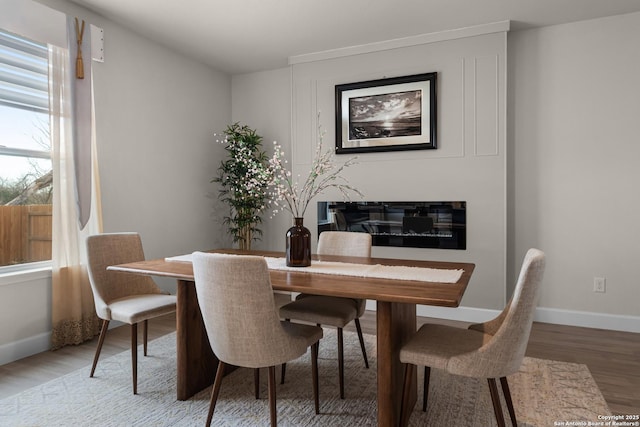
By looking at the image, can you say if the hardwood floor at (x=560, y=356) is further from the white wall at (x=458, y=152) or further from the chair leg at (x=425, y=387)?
the chair leg at (x=425, y=387)

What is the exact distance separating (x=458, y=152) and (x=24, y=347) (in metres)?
3.80

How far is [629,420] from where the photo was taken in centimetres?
206

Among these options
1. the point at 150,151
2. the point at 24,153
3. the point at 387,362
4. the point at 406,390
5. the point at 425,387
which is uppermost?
the point at 150,151

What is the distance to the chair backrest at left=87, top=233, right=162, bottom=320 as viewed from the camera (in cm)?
258

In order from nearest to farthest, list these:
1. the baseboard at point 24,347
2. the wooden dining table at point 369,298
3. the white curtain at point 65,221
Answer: the wooden dining table at point 369,298 < the baseboard at point 24,347 < the white curtain at point 65,221

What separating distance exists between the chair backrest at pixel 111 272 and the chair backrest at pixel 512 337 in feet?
6.70

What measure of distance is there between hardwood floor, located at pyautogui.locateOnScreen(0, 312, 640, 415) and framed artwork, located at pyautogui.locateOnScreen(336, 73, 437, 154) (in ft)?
5.74

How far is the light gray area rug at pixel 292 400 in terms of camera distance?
209cm

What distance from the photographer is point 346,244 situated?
297cm

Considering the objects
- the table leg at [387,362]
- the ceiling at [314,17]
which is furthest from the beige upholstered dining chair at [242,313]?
the ceiling at [314,17]

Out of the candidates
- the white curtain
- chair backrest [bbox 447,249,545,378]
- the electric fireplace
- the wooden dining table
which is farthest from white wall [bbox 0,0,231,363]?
chair backrest [bbox 447,249,545,378]

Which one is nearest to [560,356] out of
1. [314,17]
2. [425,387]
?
[425,387]

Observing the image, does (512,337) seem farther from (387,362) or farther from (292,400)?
(292,400)

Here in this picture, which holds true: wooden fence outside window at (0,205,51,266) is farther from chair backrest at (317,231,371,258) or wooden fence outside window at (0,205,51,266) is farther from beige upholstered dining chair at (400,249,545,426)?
beige upholstered dining chair at (400,249,545,426)
